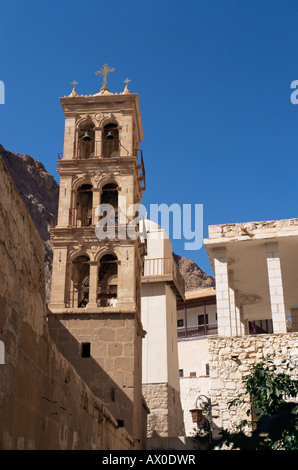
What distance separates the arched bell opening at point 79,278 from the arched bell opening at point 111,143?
446 centimetres

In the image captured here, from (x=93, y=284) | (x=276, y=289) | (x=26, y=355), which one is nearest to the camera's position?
(x=26, y=355)

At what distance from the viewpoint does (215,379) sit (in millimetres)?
17484

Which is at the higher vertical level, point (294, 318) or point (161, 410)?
point (294, 318)

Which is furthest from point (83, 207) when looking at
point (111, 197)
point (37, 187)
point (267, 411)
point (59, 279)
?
point (37, 187)

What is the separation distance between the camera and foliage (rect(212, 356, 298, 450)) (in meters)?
14.9

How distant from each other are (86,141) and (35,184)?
45838 millimetres

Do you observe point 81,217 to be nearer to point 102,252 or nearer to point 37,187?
point 102,252

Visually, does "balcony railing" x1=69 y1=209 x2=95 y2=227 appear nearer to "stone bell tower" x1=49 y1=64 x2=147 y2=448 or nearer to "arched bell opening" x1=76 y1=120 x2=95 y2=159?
"stone bell tower" x1=49 y1=64 x2=147 y2=448

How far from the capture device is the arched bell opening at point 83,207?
22772mm

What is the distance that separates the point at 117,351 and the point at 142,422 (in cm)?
298

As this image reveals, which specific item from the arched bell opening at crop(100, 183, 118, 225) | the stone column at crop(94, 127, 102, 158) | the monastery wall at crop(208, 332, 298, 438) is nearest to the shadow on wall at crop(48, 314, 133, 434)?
the monastery wall at crop(208, 332, 298, 438)

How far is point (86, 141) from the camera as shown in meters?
24.1

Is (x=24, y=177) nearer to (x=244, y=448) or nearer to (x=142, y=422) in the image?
(x=142, y=422)

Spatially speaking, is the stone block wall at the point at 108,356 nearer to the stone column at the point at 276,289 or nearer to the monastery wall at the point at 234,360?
the monastery wall at the point at 234,360
